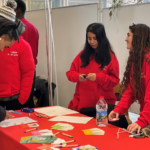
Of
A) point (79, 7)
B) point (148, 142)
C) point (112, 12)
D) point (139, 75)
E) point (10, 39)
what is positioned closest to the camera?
point (148, 142)

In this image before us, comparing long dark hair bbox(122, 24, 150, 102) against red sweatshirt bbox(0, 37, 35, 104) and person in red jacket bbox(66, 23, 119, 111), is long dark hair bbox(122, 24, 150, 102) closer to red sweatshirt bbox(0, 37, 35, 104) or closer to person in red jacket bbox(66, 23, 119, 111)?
person in red jacket bbox(66, 23, 119, 111)

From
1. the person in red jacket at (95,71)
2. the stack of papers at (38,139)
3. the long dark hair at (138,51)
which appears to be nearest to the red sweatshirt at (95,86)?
the person in red jacket at (95,71)

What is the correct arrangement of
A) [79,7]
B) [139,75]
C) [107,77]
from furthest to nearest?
1. [79,7]
2. [107,77]
3. [139,75]

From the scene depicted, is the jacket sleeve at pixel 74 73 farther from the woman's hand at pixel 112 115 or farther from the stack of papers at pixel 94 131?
the stack of papers at pixel 94 131

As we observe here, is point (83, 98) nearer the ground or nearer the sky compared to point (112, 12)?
nearer the ground

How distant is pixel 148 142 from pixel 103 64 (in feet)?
3.46

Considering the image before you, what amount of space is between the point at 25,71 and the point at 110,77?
0.85 metres

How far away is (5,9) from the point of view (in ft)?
5.67

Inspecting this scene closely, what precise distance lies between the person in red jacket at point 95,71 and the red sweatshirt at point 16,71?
1.45 ft

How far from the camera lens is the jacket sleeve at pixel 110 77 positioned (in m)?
2.15

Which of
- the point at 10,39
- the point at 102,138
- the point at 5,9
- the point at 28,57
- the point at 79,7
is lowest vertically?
the point at 102,138

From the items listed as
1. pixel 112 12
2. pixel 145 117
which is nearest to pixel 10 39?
pixel 145 117

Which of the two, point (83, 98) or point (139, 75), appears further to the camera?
point (83, 98)

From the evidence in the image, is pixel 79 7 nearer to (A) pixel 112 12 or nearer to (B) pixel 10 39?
(A) pixel 112 12
